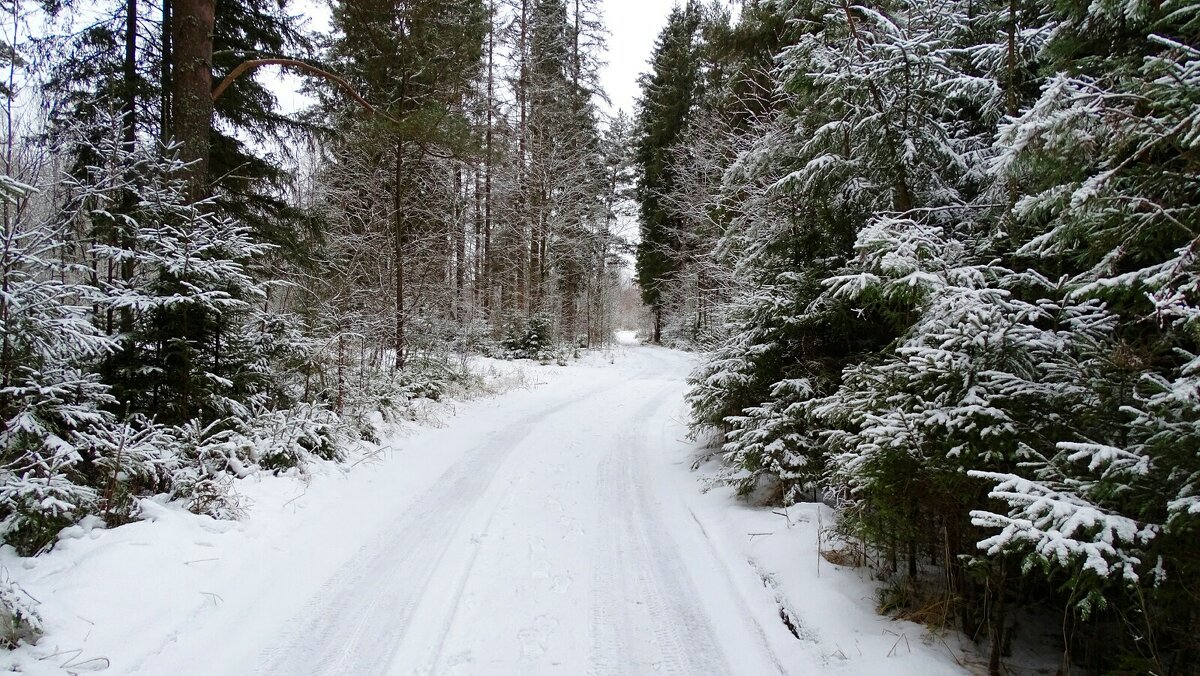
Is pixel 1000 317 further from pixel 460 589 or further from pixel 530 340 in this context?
pixel 530 340

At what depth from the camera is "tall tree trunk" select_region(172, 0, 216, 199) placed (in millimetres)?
5906

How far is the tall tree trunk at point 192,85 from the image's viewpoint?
5.91 meters

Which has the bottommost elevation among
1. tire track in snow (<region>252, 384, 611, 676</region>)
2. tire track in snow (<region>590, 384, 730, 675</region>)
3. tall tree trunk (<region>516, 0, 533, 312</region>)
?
tire track in snow (<region>590, 384, 730, 675</region>)

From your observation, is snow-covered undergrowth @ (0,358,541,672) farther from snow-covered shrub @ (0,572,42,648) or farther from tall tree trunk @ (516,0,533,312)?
tall tree trunk @ (516,0,533,312)

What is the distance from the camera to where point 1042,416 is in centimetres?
275

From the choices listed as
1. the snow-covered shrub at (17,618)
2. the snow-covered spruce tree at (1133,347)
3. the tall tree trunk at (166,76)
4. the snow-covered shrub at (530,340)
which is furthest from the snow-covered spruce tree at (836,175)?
the snow-covered shrub at (530,340)

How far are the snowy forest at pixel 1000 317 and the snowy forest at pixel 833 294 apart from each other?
0.08 feet

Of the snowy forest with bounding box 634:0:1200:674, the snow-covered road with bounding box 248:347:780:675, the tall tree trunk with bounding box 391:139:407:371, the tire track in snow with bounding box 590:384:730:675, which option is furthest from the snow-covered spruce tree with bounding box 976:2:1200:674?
the tall tree trunk with bounding box 391:139:407:371

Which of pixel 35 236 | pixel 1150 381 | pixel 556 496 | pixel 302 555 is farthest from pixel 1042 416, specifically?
pixel 35 236

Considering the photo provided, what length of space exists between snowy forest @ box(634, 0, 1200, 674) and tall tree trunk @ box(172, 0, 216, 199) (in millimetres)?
6599

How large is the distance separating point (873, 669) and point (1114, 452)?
1733 mm

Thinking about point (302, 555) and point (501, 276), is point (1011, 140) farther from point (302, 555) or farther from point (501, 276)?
point (501, 276)

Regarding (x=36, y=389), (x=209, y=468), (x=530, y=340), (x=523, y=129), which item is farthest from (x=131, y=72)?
(x=523, y=129)

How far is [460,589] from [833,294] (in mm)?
3652
